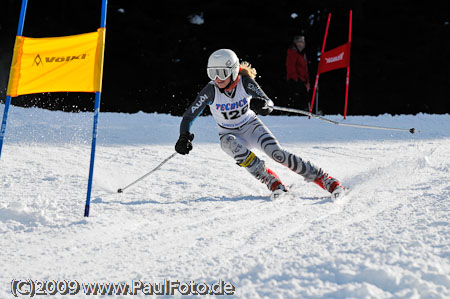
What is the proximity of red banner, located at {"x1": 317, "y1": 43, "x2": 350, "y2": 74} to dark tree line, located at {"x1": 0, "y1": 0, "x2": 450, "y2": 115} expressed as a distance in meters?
3.51

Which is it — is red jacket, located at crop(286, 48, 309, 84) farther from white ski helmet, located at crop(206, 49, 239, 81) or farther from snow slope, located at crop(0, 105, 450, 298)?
white ski helmet, located at crop(206, 49, 239, 81)

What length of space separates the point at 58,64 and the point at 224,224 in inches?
58.7

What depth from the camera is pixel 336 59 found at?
9.72 m

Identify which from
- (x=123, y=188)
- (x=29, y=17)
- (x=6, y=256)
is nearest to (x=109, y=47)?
(x=29, y=17)

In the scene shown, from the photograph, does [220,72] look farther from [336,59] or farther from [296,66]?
[336,59]

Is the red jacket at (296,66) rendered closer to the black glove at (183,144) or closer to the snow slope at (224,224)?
the snow slope at (224,224)

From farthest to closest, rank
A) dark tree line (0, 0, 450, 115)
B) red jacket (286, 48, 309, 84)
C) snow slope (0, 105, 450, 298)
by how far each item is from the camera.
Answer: dark tree line (0, 0, 450, 115)
red jacket (286, 48, 309, 84)
snow slope (0, 105, 450, 298)

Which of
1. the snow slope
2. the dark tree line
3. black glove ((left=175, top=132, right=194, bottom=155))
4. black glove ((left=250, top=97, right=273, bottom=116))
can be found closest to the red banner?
the dark tree line

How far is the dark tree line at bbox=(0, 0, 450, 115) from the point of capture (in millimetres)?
12867

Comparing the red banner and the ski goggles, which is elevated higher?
the red banner

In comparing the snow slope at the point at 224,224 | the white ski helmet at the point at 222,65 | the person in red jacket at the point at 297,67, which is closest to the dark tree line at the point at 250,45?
the person in red jacket at the point at 297,67

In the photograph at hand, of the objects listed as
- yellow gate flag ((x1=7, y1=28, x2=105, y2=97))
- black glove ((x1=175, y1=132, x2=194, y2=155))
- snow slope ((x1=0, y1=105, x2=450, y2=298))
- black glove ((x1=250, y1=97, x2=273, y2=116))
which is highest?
yellow gate flag ((x1=7, y1=28, x2=105, y2=97))

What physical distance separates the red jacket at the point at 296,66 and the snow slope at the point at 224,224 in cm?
394

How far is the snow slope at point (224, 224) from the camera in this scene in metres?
2.08
